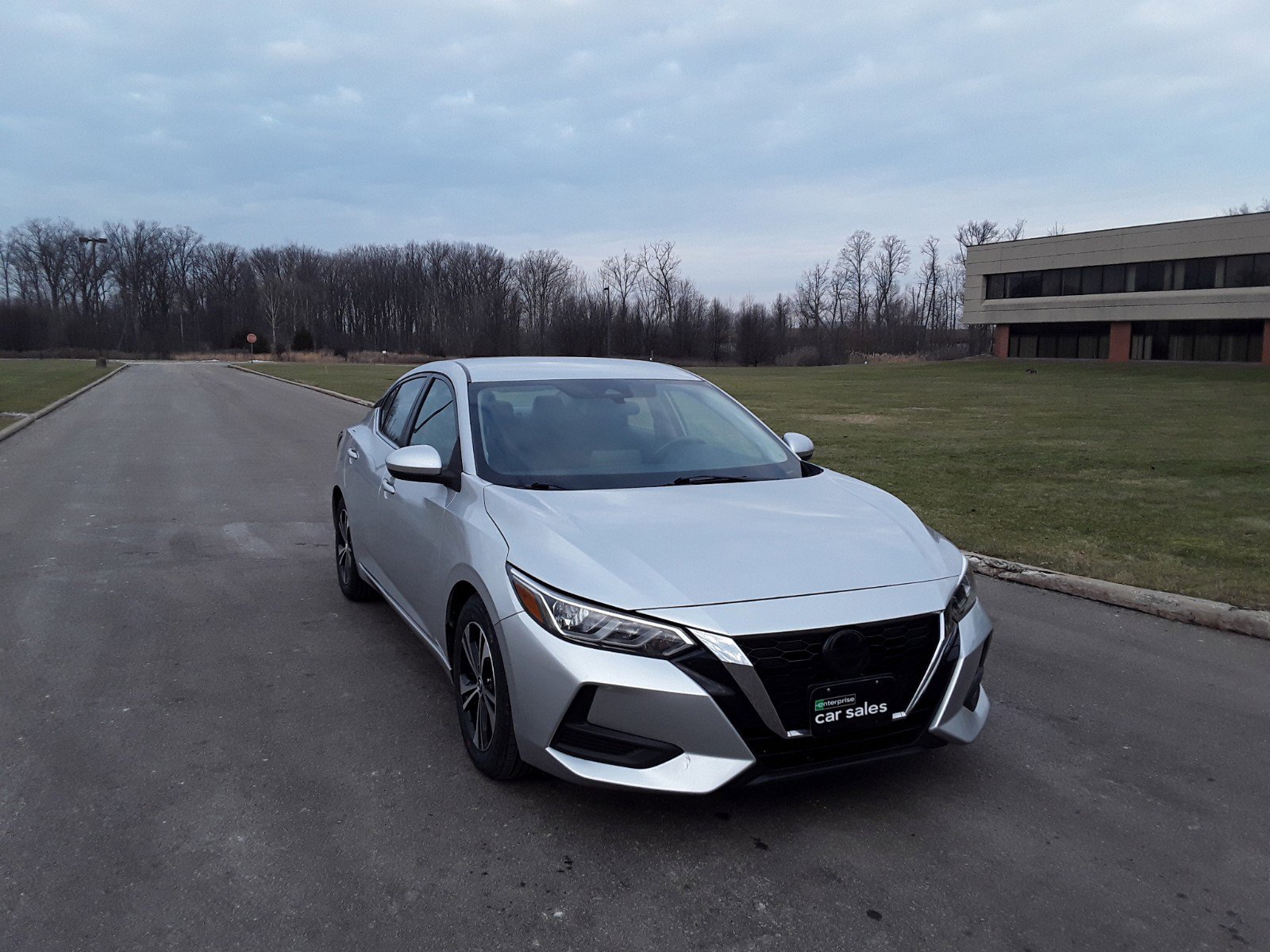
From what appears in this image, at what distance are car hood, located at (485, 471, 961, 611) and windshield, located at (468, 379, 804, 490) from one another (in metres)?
0.22

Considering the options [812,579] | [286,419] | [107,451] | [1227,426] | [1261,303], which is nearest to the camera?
[812,579]

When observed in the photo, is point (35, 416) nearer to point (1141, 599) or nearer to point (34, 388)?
point (34, 388)

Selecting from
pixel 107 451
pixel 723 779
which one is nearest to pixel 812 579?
pixel 723 779

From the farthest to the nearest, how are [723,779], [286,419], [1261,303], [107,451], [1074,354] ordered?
1. [1074,354]
2. [1261,303]
3. [286,419]
4. [107,451]
5. [723,779]

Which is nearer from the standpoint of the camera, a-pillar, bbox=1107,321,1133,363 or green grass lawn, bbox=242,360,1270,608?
green grass lawn, bbox=242,360,1270,608

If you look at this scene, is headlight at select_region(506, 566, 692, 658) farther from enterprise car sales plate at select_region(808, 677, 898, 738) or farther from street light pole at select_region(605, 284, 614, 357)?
street light pole at select_region(605, 284, 614, 357)

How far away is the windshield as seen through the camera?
430 cm

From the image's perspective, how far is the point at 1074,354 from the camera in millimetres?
62969

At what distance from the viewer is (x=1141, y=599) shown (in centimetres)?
621

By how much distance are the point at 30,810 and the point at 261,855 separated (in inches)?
38.9

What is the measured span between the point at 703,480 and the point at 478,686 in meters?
1.37

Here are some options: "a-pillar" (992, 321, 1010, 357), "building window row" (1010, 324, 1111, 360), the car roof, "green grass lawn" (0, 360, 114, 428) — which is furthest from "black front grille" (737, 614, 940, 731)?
"a-pillar" (992, 321, 1010, 357)

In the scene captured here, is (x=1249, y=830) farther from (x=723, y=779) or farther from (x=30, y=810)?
(x=30, y=810)

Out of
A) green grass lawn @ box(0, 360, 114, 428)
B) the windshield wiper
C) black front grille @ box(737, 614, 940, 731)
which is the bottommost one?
green grass lawn @ box(0, 360, 114, 428)
